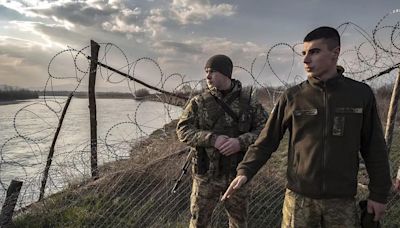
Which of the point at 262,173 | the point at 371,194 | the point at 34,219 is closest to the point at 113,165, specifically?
the point at 34,219

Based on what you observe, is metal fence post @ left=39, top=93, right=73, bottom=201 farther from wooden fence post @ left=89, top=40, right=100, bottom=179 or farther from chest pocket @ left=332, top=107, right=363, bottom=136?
chest pocket @ left=332, top=107, right=363, bottom=136

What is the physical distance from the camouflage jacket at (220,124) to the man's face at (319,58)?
1.05 m

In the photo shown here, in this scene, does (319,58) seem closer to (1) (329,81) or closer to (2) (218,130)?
(1) (329,81)

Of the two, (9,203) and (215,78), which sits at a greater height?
(215,78)

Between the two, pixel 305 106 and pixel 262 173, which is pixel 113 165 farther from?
pixel 305 106

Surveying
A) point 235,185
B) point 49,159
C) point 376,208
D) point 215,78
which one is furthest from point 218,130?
point 49,159

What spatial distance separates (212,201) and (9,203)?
275 cm

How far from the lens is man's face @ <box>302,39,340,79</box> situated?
249 centimetres

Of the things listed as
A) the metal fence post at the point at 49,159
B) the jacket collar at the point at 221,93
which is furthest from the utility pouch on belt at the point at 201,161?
the metal fence post at the point at 49,159

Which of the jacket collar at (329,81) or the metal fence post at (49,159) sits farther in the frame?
the metal fence post at (49,159)

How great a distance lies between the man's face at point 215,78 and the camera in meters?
3.48

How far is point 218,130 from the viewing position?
351 centimetres

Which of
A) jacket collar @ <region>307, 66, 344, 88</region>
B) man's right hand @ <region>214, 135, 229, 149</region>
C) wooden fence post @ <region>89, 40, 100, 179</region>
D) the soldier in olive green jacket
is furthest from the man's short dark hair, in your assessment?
wooden fence post @ <region>89, 40, 100, 179</region>

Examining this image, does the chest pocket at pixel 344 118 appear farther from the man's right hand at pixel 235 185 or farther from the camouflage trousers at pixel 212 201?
the camouflage trousers at pixel 212 201
